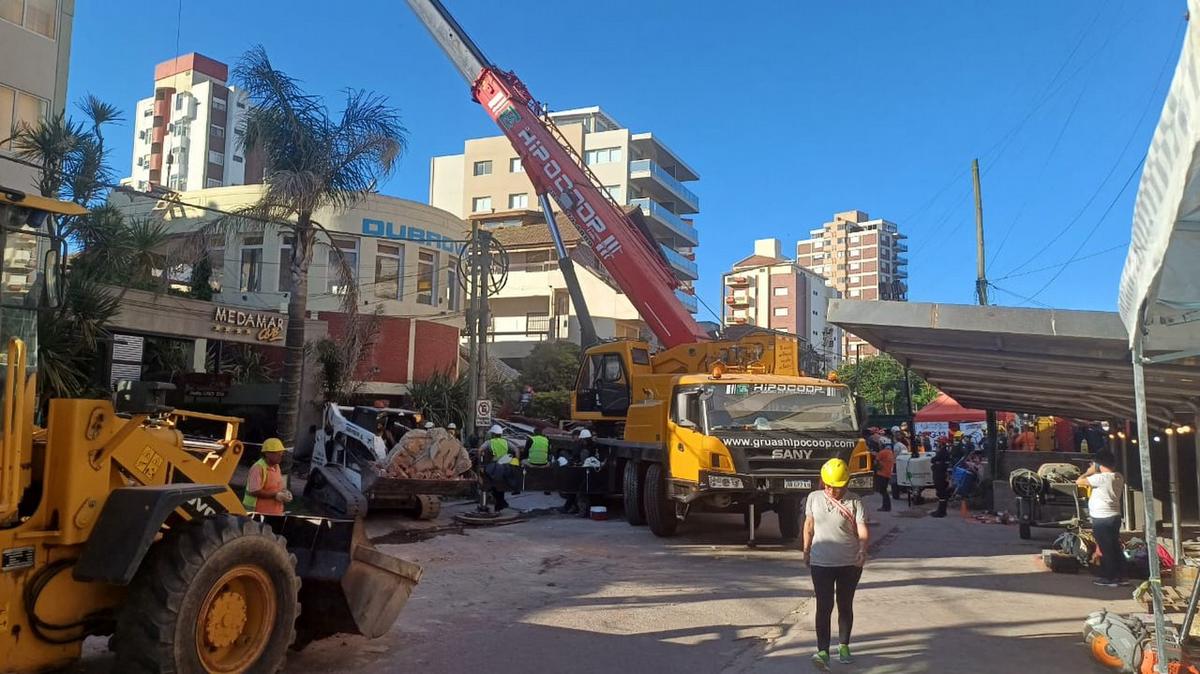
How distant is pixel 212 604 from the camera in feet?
16.6

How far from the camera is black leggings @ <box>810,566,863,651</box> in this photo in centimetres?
616

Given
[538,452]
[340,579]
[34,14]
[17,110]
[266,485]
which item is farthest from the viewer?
[34,14]

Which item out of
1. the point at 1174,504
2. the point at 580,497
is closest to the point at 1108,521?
the point at 1174,504

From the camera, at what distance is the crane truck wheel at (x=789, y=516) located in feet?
40.6

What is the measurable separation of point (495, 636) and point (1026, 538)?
10.00m

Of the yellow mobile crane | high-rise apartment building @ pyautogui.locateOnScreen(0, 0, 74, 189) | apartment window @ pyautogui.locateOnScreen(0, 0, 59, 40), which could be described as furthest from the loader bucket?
apartment window @ pyautogui.locateOnScreen(0, 0, 59, 40)

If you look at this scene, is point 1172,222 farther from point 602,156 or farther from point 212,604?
point 602,156

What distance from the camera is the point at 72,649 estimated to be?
15.6 ft

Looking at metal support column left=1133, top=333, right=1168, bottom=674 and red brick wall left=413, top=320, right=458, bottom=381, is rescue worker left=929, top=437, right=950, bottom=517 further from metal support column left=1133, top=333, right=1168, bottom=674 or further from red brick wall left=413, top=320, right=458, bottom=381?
red brick wall left=413, top=320, right=458, bottom=381

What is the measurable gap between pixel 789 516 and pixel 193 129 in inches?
3267

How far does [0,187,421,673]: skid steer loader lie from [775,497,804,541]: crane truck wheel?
825cm

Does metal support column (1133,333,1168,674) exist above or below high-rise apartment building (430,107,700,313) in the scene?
below

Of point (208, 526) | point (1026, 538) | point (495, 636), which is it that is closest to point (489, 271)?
point (1026, 538)

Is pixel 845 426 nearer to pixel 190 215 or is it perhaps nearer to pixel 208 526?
pixel 208 526
